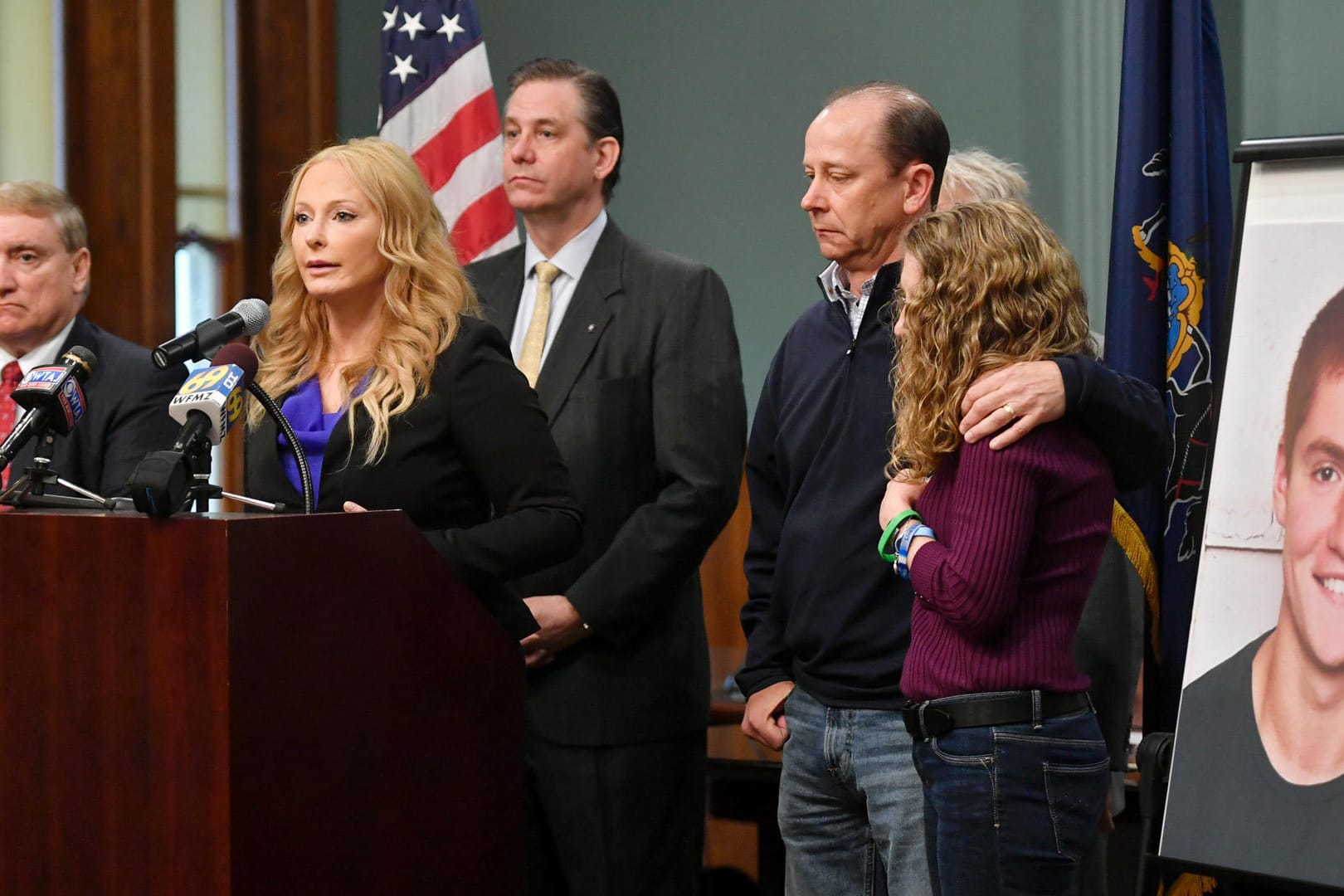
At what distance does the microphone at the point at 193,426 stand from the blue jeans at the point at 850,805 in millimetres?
951

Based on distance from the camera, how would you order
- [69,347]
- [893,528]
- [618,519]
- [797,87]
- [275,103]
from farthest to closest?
[275,103], [797,87], [69,347], [618,519], [893,528]

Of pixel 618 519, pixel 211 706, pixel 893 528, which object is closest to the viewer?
pixel 211 706

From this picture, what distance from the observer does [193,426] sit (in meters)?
1.61

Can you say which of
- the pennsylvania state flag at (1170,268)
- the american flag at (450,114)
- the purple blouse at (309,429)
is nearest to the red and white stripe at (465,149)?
the american flag at (450,114)

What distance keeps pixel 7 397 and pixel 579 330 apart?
1094 mm

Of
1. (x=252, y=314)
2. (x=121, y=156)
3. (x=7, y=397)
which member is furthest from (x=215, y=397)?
(x=121, y=156)

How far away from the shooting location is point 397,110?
4.38 meters

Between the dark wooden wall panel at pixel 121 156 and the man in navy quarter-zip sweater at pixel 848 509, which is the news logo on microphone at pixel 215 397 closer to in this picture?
the man in navy quarter-zip sweater at pixel 848 509

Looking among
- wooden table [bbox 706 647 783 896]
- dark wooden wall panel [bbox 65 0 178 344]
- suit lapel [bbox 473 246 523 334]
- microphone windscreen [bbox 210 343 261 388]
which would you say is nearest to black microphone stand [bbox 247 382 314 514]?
microphone windscreen [bbox 210 343 261 388]

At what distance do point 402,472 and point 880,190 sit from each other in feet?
2.80

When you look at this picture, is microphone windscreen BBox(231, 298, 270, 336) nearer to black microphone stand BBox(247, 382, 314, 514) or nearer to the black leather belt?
black microphone stand BBox(247, 382, 314, 514)

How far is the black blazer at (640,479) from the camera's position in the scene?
251 cm

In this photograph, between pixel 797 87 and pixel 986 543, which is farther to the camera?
pixel 797 87

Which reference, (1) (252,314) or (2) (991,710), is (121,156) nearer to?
(1) (252,314)
